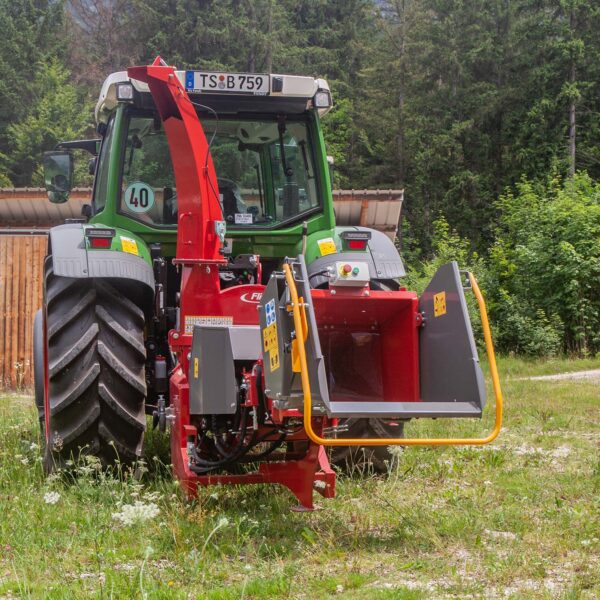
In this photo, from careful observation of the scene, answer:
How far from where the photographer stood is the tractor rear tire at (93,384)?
477 centimetres

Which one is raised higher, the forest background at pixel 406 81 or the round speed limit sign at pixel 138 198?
the forest background at pixel 406 81

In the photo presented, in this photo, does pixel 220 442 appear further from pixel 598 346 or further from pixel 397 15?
pixel 397 15

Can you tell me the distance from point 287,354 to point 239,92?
2.38 m

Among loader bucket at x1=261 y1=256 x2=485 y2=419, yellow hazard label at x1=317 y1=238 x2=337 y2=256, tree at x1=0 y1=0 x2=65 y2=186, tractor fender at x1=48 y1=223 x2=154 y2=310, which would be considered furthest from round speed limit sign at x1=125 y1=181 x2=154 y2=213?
tree at x1=0 y1=0 x2=65 y2=186

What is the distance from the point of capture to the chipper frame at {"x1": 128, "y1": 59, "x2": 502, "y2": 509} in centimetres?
396

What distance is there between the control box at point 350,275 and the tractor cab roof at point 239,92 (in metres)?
1.73

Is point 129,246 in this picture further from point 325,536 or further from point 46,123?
point 46,123

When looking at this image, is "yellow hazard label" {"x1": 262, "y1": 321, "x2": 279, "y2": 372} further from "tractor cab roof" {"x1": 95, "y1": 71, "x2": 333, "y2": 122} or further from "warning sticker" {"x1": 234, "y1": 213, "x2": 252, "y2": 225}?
"tractor cab roof" {"x1": 95, "y1": 71, "x2": 333, "y2": 122}

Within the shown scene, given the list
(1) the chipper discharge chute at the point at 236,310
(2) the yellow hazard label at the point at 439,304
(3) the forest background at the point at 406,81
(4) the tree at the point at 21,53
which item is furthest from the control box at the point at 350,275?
(4) the tree at the point at 21,53

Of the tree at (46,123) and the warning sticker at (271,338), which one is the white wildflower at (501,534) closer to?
the warning sticker at (271,338)

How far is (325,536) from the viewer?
4.10 meters

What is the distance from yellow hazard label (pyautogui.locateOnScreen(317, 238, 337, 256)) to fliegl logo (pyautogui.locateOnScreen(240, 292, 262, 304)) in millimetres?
757

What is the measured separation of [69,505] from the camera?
436 centimetres

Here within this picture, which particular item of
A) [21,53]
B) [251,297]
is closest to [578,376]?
[251,297]
